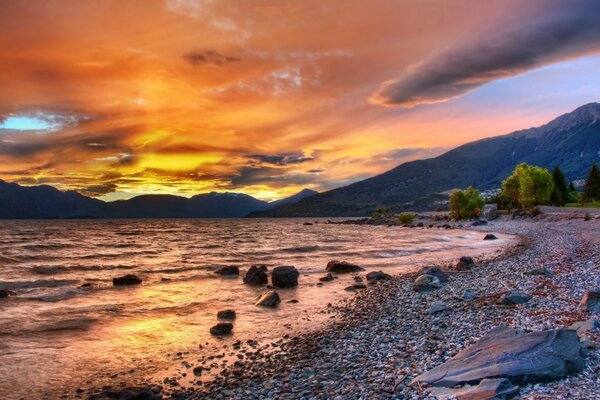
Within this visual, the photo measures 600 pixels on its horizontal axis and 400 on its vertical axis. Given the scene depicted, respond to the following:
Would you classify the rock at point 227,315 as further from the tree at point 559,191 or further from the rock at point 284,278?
the tree at point 559,191

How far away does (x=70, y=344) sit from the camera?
2023 centimetres

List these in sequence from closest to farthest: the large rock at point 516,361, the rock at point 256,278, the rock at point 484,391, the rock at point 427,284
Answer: the rock at point 484,391
the large rock at point 516,361
the rock at point 427,284
the rock at point 256,278

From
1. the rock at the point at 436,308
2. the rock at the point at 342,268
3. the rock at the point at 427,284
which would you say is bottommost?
the rock at the point at 342,268

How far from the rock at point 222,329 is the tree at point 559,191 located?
162317 mm

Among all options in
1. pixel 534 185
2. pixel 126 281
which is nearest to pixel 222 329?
pixel 126 281

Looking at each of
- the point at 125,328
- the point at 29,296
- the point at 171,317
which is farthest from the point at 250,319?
the point at 29,296

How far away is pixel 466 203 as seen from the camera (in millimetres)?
163625

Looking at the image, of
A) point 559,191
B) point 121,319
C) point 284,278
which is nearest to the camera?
point 121,319

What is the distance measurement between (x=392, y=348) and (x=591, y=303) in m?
8.61

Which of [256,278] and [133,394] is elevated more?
[133,394]

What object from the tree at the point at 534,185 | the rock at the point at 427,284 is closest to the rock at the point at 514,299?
the rock at the point at 427,284

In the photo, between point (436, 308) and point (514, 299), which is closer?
point (514, 299)

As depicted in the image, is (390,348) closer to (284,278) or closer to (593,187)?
(284,278)

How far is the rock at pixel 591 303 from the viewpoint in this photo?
52.9 feet
